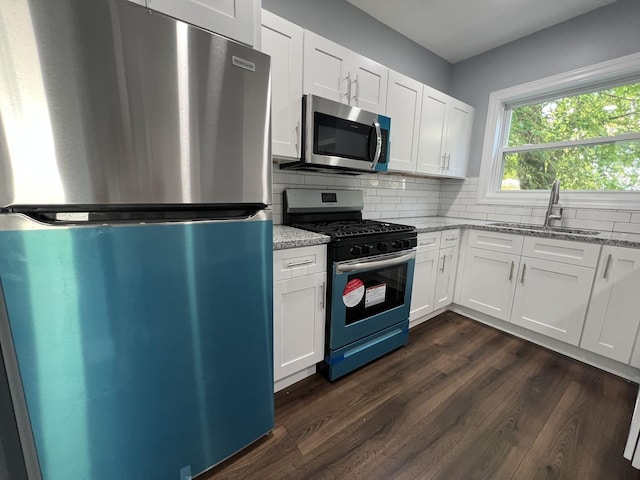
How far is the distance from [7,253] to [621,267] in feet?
9.62

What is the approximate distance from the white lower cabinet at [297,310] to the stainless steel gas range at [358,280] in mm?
68

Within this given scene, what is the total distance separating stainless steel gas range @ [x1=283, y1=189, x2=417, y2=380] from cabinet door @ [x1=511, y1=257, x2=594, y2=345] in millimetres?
1003

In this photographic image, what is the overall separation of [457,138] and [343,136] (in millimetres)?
1656

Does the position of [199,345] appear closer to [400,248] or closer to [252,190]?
[252,190]

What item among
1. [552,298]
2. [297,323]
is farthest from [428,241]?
[297,323]

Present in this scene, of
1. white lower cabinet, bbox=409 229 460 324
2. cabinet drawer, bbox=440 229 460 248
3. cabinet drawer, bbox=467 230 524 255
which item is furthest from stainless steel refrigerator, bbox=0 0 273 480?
cabinet drawer, bbox=467 230 524 255

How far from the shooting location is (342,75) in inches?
69.1

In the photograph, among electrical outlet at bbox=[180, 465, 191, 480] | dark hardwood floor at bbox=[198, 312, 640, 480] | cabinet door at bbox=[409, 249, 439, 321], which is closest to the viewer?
electrical outlet at bbox=[180, 465, 191, 480]

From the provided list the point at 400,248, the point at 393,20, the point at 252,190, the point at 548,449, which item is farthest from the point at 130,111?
the point at 393,20

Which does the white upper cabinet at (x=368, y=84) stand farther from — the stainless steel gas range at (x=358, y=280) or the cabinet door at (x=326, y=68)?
the stainless steel gas range at (x=358, y=280)

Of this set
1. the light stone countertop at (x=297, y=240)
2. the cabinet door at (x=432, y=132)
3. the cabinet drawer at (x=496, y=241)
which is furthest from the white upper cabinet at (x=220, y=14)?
the cabinet drawer at (x=496, y=241)

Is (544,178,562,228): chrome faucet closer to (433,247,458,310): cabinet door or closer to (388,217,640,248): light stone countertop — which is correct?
(388,217,640,248): light stone countertop

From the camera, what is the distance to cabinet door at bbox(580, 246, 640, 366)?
1.67 m

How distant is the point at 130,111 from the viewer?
2.44ft
